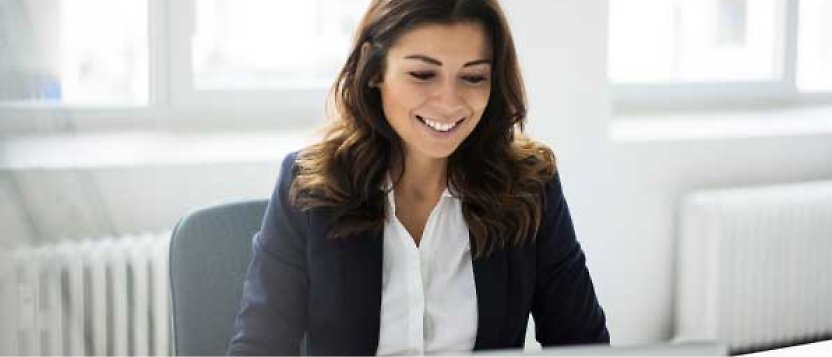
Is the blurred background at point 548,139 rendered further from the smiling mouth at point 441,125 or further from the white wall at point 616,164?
the smiling mouth at point 441,125

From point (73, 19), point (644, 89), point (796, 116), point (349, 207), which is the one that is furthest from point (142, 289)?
point (796, 116)

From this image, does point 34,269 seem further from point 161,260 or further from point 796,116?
point 796,116

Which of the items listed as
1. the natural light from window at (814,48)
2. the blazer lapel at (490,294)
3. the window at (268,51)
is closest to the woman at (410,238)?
the blazer lapel at (490,294)

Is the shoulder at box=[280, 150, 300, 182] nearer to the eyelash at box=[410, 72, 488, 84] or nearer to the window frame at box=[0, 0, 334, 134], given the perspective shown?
the eyelash at box=[410, 72, 488, 84]

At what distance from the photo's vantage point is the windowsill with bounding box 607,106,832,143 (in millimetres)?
1168

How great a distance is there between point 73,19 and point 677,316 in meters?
0.84

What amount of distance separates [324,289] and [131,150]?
0.40 meters

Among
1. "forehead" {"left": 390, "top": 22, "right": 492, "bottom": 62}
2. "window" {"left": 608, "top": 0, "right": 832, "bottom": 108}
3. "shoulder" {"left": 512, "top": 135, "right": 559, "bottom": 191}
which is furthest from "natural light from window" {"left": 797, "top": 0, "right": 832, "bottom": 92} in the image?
"forehead" {"left": 390, "top": 22, "right": 492, "bottom": 62}

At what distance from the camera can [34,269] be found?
103cm

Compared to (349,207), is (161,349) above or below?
below

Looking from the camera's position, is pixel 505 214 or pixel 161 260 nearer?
pixel 505 214

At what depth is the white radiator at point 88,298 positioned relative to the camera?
0.97 meters

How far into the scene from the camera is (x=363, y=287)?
2.56 ft

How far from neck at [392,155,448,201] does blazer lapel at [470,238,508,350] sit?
7cm
